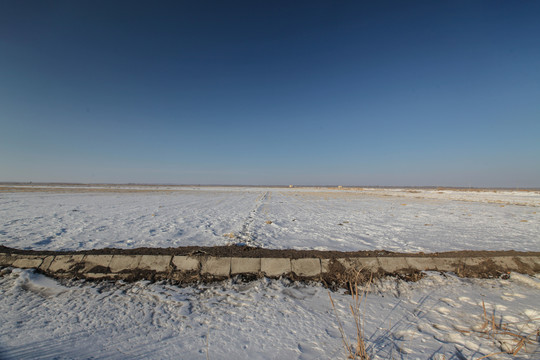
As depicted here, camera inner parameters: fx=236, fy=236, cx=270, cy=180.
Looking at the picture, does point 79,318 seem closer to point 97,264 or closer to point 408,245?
point 97,264

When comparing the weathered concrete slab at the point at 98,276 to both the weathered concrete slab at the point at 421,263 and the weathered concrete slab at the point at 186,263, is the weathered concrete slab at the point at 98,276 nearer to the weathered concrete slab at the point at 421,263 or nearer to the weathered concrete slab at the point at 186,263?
the weathered concrete slab at the point at 186,263

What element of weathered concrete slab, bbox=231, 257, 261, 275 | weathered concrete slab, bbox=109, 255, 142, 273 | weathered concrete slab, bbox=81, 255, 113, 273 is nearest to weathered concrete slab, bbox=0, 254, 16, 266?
weathered concrete slab, bbox=81, 255, 113, 273

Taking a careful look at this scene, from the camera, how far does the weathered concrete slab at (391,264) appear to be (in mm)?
4172

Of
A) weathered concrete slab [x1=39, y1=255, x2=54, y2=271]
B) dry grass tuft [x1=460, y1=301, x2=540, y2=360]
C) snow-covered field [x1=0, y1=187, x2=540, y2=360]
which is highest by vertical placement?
weathered concrete slab [x1=39, y1=255, x2=54, y2=271]

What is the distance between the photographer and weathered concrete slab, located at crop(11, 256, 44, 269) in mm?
4172

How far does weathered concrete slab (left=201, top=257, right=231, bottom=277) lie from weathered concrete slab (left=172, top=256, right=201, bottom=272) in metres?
0.12

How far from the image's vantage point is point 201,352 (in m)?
2.29

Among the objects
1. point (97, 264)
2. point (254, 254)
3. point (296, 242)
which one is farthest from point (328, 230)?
point (97, 264)

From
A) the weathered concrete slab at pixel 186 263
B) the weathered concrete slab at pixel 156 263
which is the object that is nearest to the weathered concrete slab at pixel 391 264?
the weathered concrete slab at pixel 186 263

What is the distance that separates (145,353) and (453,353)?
294 centimetres

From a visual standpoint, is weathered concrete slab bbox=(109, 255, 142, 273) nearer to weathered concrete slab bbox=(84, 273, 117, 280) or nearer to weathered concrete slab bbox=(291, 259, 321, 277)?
weathered concrete slab bbox=(84, 273, 117, 280)

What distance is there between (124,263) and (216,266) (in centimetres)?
163

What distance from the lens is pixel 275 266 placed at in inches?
165

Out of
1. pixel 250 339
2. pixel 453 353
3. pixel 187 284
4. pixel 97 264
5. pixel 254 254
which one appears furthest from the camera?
pixel 254 254
